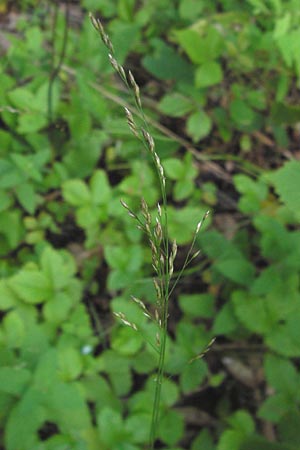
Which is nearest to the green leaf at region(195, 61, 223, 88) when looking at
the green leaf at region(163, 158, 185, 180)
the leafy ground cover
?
the leafy ground cover

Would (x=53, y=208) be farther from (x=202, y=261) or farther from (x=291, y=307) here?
(x=291, y=307)

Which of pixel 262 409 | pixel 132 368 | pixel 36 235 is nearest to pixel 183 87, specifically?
pixel 36 235

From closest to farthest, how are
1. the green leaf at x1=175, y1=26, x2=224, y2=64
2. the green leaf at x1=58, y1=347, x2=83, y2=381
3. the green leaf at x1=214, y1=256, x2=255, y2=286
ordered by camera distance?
the green leaf at x1=58, y1=347, x2=83, y2=381
the green leaf at x1=214, y1=256, x2=255, y2=286
the green leaf at x1=175, y1=26, x2=224, y2=64

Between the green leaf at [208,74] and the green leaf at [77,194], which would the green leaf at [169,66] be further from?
the green leaf at [77,194]

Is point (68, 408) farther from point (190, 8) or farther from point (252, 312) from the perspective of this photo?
point (190, 8)

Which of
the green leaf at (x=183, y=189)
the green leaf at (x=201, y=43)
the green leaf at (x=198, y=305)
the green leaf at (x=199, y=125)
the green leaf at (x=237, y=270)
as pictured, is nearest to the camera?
Result: the green leaf at (x=237, y=270)

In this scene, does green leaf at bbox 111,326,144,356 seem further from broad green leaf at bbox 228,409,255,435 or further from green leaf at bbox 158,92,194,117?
green leaf at bbox 158,92,194,117

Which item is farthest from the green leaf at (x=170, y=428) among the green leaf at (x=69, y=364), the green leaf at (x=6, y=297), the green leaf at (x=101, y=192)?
the green leaf at (x=101, y=192)
